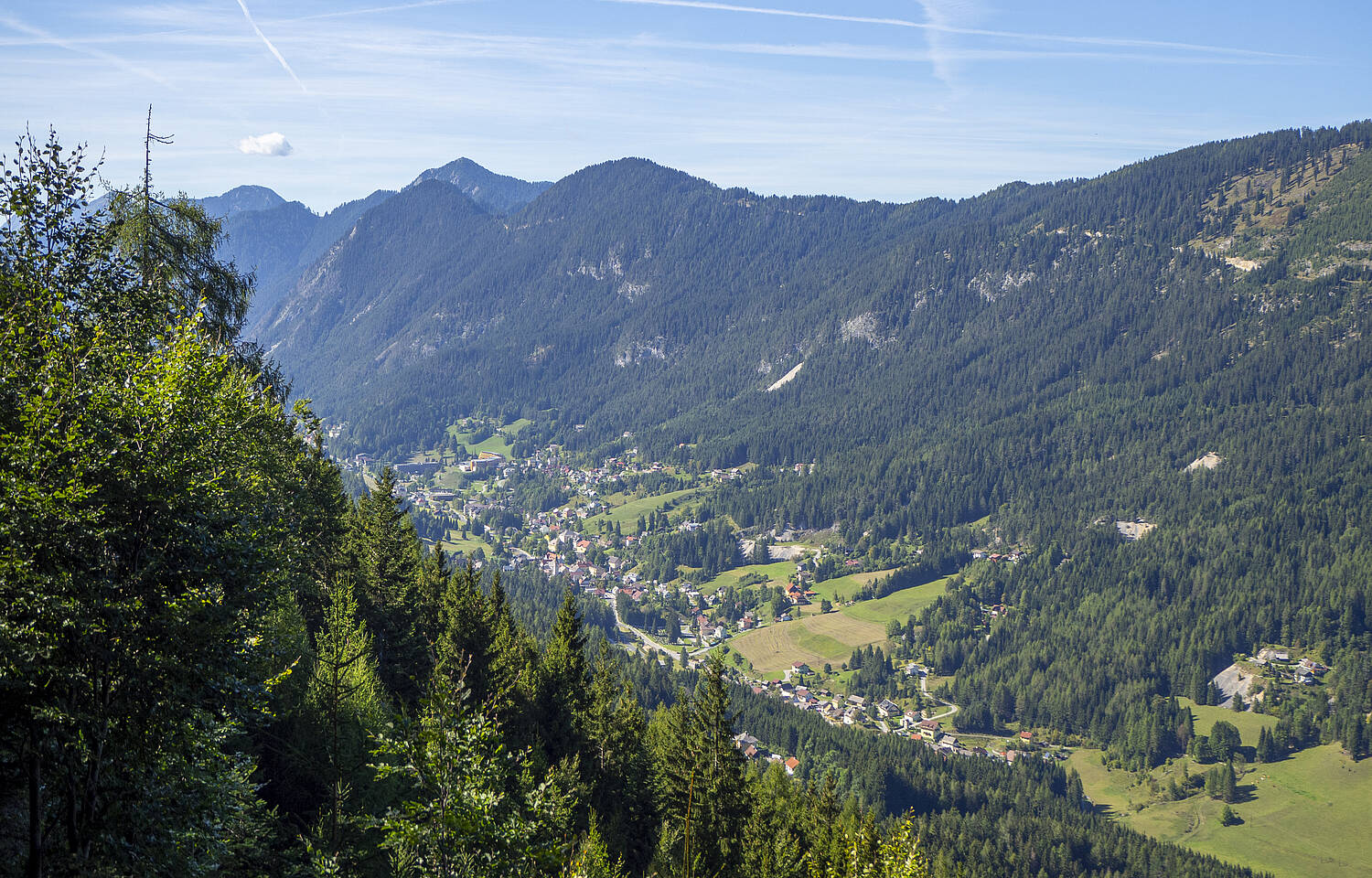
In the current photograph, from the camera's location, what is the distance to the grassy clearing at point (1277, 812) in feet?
441

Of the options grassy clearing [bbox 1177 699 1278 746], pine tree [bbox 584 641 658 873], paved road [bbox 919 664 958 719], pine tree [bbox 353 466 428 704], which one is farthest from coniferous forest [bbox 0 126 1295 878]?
grassy clearing [bbox 1177 699 1278 746]

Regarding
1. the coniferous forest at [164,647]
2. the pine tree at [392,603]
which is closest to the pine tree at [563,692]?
the pine tree at [392,603]

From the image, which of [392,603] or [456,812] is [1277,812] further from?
[456,812]

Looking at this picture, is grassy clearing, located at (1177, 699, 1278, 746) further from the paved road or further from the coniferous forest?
the coniferous forest

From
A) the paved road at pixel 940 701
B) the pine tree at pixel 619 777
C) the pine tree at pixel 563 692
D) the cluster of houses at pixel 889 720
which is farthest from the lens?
the paved road at pixel 940 701

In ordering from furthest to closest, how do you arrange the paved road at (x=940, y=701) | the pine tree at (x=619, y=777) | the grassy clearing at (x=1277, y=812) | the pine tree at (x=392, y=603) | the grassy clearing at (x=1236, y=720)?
the paved road at (x=940, y=701), the grassy clearing at (x=1236, y=720), the grassy clearing at (x=1277, y=812), the pine tree at (x=619, y=777), the pine tree at (x=392, y=603)

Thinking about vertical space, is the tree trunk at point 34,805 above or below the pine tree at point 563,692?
above

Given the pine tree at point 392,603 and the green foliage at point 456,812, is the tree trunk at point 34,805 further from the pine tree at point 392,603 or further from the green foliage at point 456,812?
the pine tree at point 392,603

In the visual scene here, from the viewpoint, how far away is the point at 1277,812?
147125 millimetres

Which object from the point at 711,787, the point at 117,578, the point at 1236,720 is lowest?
the point at 1236,720

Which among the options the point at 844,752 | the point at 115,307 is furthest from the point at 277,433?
the point at 844,752

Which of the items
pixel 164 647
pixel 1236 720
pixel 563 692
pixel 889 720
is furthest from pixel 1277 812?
pixel 164 647

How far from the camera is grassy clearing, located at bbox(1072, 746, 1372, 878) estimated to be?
134375mm

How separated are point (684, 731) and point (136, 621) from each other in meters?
34.8
